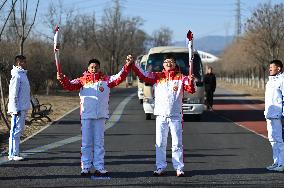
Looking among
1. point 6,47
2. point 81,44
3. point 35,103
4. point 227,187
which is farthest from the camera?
point 81,44

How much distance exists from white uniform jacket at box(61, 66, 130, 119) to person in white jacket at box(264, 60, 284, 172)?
8.53 feet

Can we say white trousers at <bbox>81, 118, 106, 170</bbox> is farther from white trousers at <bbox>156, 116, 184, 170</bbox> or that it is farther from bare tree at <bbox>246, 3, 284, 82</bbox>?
bare tree at <bbox>246, 3, 284, 82</bbox>

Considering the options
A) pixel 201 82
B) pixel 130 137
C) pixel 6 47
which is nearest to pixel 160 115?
pixel 130 137

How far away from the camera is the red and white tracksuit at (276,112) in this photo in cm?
923

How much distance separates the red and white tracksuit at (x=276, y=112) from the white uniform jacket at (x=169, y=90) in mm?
1502

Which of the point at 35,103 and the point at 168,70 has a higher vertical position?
the point at 168,70

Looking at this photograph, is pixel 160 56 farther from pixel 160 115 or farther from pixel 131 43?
pixel 131 43

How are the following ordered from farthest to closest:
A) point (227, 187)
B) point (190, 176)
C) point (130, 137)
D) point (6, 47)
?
point (6, 47) → point (130, 137) → point (190, 176) → point (227, 187)

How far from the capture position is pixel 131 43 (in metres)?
79.6

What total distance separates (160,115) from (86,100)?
4.03 ft

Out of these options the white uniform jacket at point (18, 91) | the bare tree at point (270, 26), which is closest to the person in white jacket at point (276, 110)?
the white uniform jacket at point (18, 91)

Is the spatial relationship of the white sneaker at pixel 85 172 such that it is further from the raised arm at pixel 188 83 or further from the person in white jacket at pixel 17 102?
the raised arm at pixel 188 83

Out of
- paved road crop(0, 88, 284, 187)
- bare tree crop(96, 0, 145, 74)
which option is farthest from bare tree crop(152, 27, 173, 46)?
paved road crop(0, 88, 284, 187)

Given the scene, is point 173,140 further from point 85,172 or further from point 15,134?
point 15,134
